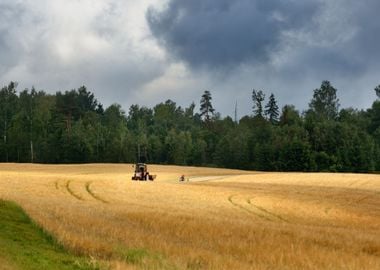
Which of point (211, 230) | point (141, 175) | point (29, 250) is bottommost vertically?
point (211, 230)

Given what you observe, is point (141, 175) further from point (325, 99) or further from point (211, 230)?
point (325, 99)

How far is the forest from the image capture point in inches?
4862

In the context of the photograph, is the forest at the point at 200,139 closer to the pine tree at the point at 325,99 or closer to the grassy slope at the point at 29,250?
the pine tree at the point at 325,99

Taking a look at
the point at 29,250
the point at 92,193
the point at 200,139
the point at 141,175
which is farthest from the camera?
the point at 200,139

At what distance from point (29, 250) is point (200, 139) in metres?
139

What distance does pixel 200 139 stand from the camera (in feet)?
497

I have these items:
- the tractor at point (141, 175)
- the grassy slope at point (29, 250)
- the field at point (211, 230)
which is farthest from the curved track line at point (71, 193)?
the grassy slope at point (29, 250)

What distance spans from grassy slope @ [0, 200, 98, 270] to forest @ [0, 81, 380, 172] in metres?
107

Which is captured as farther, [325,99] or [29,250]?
[325,99]

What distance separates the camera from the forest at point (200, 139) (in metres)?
124

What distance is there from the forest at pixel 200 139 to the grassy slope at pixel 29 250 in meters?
107

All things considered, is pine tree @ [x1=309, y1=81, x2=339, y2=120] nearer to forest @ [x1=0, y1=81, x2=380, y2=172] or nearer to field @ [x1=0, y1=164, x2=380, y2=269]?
forest @ [x1=0, y1=81, x2=380, y2=172]

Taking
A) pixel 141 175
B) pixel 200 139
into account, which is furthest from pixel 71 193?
pixel 200 139

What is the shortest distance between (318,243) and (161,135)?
138655 millimetres
